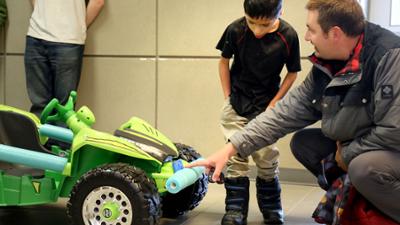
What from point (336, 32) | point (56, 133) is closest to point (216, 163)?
point (336, 32)

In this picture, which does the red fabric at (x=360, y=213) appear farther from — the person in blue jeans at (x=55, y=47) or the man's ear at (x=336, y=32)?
the person in blue jeans at (x=55, y=47)

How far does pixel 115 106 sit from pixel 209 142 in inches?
30.1

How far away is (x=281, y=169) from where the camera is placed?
3521 mm

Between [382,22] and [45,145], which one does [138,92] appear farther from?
[382,22]

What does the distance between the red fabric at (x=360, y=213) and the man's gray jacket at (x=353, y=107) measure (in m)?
0.14

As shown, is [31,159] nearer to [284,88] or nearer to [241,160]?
[241,160]

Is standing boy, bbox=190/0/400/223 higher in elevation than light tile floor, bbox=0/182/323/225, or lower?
higher

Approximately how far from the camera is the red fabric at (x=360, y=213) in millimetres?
1933

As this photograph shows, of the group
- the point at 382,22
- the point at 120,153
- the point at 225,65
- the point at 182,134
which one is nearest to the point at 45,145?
the point at 120,153

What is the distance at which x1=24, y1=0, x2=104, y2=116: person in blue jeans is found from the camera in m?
3.67

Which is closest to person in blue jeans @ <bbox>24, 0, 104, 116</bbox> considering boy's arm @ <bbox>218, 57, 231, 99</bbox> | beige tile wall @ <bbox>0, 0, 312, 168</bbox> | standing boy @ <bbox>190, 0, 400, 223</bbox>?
beige tile wall @ <bbox>0, 0, 312, 168</bbox>

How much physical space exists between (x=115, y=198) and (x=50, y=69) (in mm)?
1890

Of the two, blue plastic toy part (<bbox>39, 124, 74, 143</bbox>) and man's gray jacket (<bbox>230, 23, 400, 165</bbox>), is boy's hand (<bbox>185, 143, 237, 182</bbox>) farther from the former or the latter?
blue plastic toy part (<bbox>39, 124, 74, 143</bbox>)

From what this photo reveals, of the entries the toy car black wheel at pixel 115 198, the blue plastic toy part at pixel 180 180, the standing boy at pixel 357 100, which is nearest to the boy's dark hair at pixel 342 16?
the standing boy at pixel 357 100
